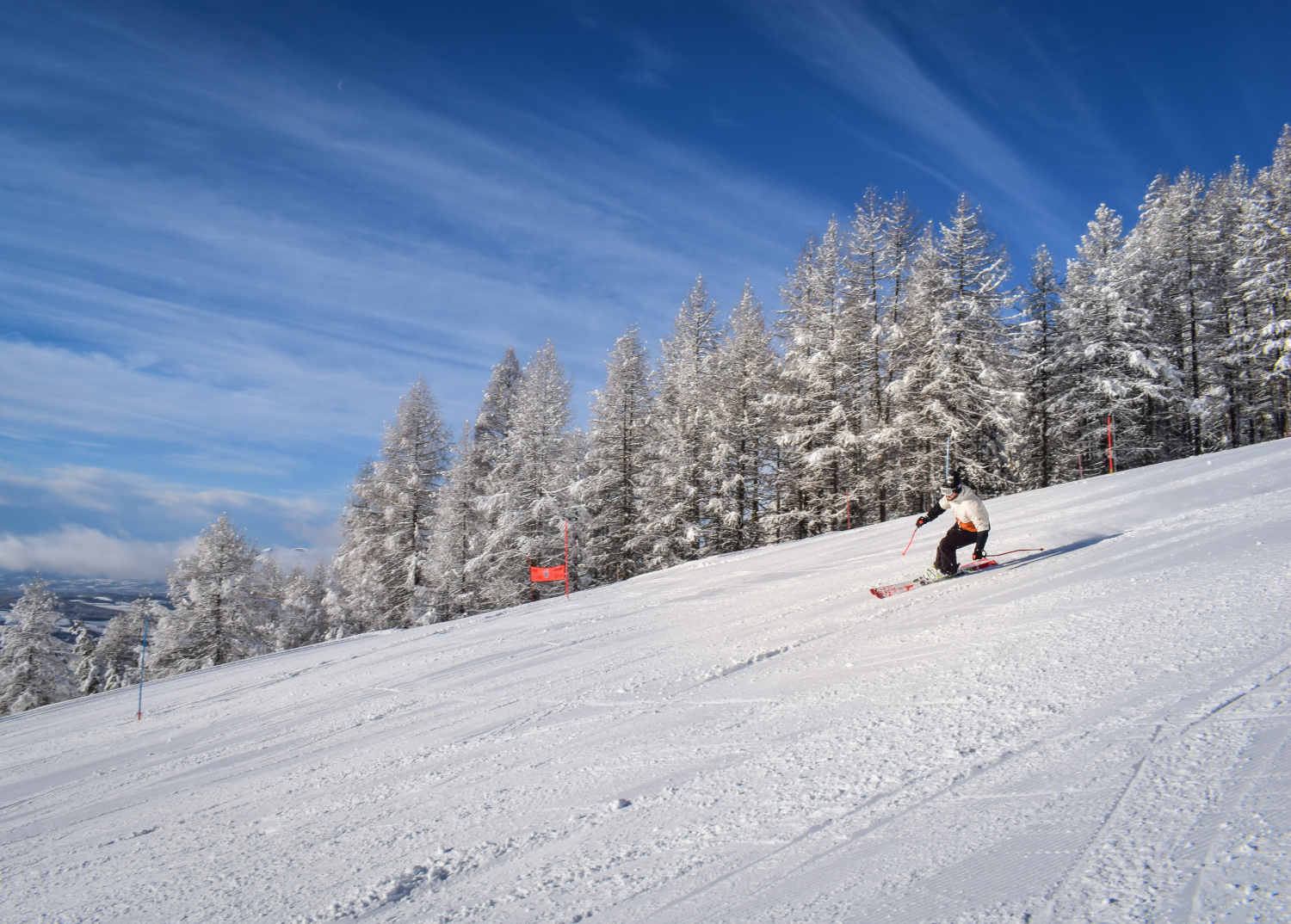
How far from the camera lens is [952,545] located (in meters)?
9.37

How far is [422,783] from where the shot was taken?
4824mm

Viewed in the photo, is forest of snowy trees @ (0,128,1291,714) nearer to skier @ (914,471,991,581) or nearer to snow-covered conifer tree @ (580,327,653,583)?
snow-covered conifer tree @ (580,327,653,583)

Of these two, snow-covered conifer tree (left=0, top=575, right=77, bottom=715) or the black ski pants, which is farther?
snow-covered conifer tree (left=0, top=575, right=77, bottom=715)

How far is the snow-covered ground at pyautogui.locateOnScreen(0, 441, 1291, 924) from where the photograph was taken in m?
2.95

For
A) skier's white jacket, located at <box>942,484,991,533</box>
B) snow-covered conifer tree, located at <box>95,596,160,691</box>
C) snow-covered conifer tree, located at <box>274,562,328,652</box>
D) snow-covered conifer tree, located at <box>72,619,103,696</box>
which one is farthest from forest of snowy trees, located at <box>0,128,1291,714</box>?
skier's white jacket, located at <box>942,484,991,533</box>

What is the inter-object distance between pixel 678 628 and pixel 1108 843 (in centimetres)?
641

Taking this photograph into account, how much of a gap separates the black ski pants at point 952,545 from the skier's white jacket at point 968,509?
0.08 m

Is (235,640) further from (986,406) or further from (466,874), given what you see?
(986,406)

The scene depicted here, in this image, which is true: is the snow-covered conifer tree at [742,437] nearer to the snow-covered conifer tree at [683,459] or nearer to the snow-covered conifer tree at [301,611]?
the snow-covered conifer tree at [683,459]

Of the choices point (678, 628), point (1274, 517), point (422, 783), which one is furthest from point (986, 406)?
point (422, 783)

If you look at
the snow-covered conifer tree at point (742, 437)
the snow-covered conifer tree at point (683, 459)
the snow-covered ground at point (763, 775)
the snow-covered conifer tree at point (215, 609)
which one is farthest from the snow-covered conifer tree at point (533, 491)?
the snow-covered ground at point (763, 775)

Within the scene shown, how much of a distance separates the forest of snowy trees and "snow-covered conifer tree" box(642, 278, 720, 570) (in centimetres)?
13

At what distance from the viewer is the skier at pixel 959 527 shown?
9.27 meters

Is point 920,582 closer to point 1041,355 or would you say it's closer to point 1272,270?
point 1041,355
